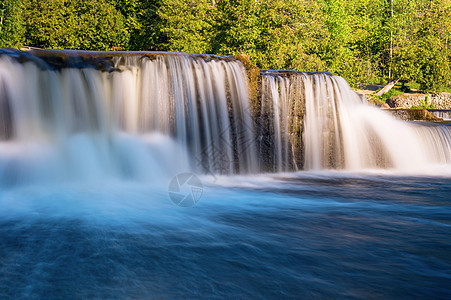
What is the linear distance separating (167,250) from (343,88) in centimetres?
955

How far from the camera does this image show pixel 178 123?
1091 cm

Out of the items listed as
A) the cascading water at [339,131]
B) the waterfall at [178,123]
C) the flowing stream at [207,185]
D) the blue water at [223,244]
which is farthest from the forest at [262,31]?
the blue water at [223,244]

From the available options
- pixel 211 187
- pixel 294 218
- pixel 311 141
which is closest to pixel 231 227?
pixel 294 218

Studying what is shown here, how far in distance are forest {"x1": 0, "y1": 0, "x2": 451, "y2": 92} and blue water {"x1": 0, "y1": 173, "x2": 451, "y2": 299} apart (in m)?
21.3

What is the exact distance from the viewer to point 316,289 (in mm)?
4078

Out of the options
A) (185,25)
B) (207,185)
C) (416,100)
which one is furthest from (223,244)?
(416,100)

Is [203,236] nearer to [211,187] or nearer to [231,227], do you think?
[231,227]

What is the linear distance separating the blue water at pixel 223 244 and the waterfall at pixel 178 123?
110 cm

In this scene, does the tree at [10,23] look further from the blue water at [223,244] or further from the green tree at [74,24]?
the blue water at [223,244]

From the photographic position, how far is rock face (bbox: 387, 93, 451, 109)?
44906 mm

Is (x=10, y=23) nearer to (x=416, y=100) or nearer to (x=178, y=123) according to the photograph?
(x=178, y=123)

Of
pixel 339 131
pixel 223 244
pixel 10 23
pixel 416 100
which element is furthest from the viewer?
pixel 416 100

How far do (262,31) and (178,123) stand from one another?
19818 millimetres

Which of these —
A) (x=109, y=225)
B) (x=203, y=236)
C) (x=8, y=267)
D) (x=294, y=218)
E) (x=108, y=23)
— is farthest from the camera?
(x=108, y=23)
